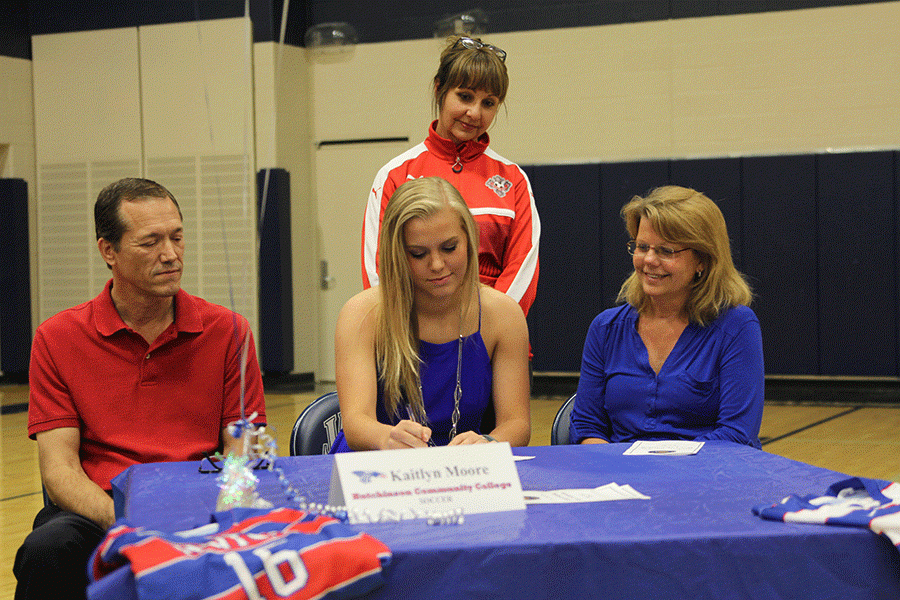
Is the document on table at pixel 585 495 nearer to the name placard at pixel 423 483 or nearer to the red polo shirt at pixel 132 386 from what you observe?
the name placard at pixel 423 483

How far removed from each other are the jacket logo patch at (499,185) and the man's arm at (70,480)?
1466 mm

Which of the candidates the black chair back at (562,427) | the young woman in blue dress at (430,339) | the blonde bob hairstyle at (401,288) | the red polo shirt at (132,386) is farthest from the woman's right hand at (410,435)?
the black chair back at (562,427)

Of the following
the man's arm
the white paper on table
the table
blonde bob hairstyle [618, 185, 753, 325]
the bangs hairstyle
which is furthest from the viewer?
the bangs hairstyle

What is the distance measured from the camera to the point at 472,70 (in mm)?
2711

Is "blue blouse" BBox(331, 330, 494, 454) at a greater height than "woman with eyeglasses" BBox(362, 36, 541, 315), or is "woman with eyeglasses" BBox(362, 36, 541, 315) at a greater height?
"woman with eyeglasses" BBox(362, 36, 541, 315)

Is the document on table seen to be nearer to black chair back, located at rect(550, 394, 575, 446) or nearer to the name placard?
the name placard

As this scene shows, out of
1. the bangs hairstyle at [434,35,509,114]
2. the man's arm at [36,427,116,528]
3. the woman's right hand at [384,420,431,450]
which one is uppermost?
the bangs hairstyle at [434,35,509,114]

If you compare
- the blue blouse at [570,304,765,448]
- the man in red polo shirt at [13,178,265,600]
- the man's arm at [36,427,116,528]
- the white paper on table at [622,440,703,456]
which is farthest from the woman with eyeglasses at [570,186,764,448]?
the man's arm at [36,427,116,528]

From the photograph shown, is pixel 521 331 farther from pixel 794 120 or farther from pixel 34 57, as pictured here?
pixel 34 57

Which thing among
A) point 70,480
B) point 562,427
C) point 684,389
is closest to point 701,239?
point 684,389

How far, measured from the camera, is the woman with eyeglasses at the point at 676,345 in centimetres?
223

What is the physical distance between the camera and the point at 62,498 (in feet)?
6.34

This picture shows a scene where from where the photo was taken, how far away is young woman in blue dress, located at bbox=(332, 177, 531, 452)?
1.97 metres

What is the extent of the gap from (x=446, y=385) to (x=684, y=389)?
624 mm
